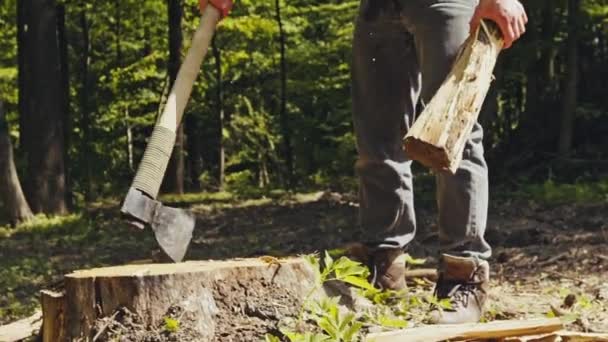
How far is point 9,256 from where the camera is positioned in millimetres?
10508

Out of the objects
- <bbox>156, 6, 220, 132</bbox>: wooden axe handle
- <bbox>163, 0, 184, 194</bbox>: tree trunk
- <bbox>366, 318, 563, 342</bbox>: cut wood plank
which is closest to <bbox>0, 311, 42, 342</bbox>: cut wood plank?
<bbox>156, 6, 220, 132</bbox>: wooden axe handle

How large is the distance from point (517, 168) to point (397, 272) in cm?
1022

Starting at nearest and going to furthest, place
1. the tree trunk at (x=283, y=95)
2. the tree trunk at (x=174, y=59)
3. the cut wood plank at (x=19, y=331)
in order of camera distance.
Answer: the cut wood plank at (x=19, y=331) → the tree trunk at (x=174, y=59) → the tree trunk at (x=283, y=95)

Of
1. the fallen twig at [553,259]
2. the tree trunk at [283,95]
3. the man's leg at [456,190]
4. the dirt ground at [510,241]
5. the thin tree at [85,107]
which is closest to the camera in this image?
the man's leg at [456,190]

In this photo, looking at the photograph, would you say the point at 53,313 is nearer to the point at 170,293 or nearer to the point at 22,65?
the point at 170,293

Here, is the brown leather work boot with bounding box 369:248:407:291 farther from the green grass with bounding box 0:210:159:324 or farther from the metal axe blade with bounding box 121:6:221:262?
the green grass with bounding box 0:210:159:324

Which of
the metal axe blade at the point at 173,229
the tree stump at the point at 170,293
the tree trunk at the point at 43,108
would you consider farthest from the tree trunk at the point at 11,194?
the tree stump at the point at 170,293

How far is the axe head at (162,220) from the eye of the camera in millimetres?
3848

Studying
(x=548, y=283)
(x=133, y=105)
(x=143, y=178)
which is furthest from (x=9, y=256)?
(x=133, y=105)

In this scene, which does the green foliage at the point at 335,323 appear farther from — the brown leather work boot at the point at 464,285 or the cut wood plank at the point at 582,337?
the cut wood plank at the point at 582,337

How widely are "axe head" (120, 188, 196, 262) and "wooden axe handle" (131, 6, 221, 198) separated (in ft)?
0.16

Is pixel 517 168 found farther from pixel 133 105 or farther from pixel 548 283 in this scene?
pixel 133 105

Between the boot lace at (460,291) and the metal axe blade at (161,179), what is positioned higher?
the metal axe blade at (161,179)

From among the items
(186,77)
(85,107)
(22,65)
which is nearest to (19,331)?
(186,77)
